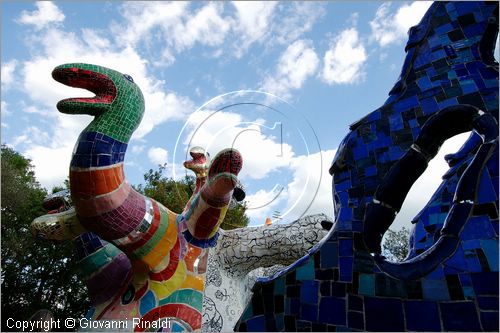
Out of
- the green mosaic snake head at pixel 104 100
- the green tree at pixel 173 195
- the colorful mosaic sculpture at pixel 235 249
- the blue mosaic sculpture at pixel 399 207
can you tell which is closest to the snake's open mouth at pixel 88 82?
the green mosaic snake head at pixel 104 100

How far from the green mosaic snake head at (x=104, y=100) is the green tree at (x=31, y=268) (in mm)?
9935

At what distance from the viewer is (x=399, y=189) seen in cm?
238

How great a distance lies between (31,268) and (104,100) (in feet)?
36.8

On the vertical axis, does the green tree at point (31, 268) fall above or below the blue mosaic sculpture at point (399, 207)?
above

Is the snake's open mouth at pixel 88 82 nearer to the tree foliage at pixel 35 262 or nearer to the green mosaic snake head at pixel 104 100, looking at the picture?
the green mosaic snake head at pixel 104 100

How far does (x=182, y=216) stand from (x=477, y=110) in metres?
3.99

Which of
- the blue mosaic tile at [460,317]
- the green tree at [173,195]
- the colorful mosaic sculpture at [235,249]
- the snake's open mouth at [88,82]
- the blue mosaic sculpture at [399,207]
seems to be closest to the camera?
the blue mosaic tile at [460,317]

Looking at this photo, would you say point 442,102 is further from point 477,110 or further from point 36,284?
point 36,284

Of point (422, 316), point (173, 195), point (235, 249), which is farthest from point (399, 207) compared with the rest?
point (173, 195)

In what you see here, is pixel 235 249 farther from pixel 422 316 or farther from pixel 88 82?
pixel 422 316

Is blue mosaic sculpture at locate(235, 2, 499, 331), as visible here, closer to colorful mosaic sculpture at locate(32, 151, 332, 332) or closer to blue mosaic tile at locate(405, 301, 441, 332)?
blue mosaic tile at locate(405, 301, 441, 332)

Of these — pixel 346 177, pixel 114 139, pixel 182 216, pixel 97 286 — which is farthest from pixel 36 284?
pixel 346 177

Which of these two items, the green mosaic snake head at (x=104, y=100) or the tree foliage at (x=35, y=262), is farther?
the tree foliage at (x=35, y=262)

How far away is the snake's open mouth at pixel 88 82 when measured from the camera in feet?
14.1
